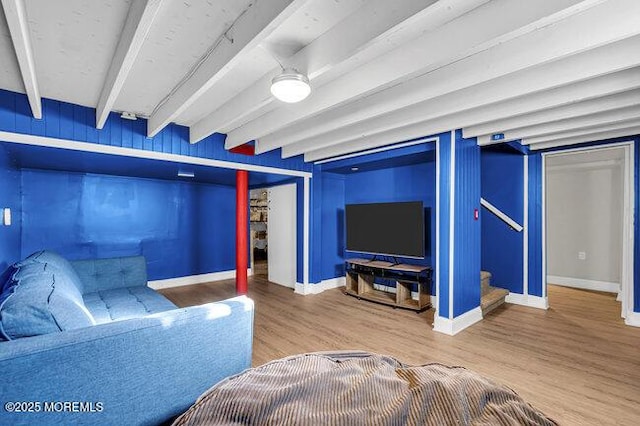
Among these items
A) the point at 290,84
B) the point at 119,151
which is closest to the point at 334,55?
the point at 290,84

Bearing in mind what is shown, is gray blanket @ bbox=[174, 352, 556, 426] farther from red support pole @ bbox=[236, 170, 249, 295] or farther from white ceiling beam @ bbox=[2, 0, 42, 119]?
red support pole @ bbox=[236, 170, 249, 295]

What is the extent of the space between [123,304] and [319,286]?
3050 millimetres

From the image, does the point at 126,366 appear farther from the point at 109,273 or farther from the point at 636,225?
the point at 636,225

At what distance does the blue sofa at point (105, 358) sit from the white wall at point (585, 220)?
5.93 meters

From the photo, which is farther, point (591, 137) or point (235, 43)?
point (591, 137)

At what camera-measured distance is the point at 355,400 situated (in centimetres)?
90

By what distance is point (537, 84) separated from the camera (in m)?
2.11

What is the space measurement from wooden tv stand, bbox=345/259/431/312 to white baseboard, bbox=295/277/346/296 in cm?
48

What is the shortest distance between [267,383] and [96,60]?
243cm

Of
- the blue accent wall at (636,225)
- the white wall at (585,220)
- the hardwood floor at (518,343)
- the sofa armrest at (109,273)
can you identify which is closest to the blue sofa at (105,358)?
the hardwood floor at (518,343)

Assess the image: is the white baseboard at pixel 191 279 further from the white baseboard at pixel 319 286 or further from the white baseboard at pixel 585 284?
the white baseboard at pixel 585 284

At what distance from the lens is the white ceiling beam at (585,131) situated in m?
3.12

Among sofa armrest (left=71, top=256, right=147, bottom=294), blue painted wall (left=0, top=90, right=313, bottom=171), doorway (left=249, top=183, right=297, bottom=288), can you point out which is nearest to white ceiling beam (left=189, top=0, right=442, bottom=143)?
blue painted wall (left=0, top=90, right=313, bottom=171)

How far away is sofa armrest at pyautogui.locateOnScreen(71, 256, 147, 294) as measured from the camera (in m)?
3.45
